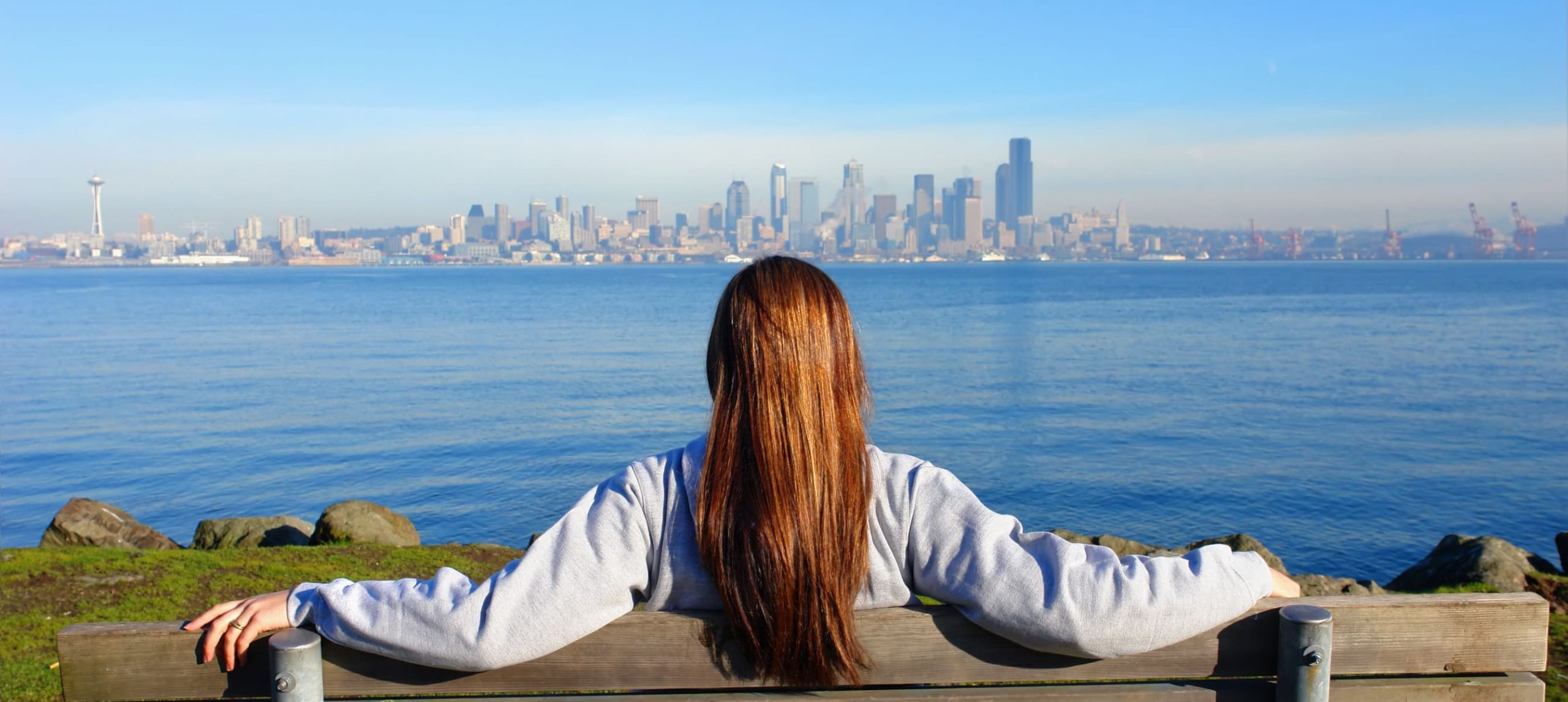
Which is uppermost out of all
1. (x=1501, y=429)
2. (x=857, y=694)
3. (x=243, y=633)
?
(x=243, y=633)

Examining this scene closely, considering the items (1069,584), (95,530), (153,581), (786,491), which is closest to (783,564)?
(786,491)

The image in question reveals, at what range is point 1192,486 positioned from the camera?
1891 cm

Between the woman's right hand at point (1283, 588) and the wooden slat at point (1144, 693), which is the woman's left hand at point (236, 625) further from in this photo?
the woman's right hand at point (1283, 588)

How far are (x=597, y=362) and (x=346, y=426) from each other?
14.2 m

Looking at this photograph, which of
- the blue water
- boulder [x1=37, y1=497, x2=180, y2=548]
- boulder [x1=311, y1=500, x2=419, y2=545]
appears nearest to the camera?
boulder [x1=311, y1=500, x2=419, y2=545]

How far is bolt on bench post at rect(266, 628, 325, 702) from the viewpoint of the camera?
2.03 m

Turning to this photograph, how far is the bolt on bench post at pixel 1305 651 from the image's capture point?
2.10 meters

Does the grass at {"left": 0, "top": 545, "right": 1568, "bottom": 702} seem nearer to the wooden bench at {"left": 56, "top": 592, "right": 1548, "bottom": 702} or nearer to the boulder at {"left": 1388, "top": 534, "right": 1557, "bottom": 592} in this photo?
the boulder at {"left": 1388, "top": 534, "right": 1557, "bottom": 592}

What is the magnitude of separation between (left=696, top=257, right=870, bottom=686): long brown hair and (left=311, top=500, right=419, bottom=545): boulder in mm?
9241

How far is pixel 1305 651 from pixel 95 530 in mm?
11899

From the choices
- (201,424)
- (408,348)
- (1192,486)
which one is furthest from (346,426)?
(408,348)

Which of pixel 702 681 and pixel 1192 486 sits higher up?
pixel 702 681

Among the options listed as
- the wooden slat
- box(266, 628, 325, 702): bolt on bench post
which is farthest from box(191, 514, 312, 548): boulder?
the wooden slat

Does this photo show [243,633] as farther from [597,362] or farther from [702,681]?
[597,362]
